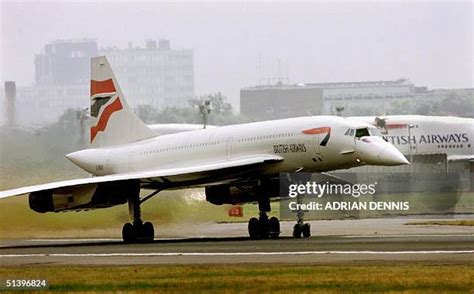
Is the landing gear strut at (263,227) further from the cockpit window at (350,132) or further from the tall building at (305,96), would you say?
the tall building at (305,96)

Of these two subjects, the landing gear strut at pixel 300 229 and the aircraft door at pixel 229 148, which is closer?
the landing gear strut at pixel 300 229

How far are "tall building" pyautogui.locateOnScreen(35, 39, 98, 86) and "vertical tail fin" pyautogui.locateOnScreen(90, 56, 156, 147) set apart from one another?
54 centimetres

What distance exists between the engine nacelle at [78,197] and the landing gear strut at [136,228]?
1.61ft

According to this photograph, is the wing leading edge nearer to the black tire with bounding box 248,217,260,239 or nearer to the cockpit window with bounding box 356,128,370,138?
the black tire with bounding box 248,217,260,239

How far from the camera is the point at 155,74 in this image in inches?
1727

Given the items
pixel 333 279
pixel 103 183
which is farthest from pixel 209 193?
pixel 333 279

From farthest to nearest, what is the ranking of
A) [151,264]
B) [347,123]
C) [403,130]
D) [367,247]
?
[403,130]
[347,123]
[367,247]
[151,264]

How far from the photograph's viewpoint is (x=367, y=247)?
29.6 meters

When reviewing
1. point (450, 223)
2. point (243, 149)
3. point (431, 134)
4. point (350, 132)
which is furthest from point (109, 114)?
point (431, 134)

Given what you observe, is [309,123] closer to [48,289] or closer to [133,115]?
[133,115]

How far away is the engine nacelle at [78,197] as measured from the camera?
37062 mm

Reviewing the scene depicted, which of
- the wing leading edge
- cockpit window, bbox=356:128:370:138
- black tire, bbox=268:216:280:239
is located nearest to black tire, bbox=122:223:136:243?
the wing leading edge

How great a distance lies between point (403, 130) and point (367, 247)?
34993mm

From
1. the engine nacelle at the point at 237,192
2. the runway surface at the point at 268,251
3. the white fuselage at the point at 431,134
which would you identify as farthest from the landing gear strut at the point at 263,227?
the white fuselage at the point at 431,134
